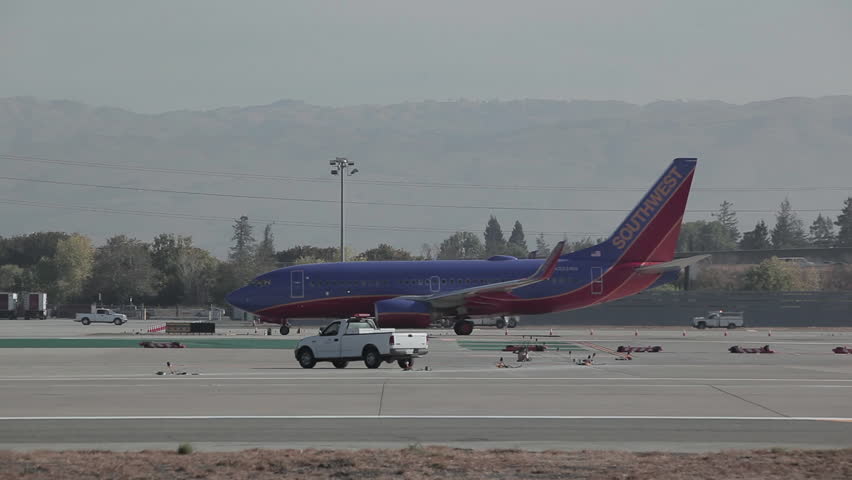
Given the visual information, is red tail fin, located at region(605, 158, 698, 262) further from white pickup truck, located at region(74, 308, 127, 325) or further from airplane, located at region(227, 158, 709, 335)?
white pickup truck, located at region(74, 308, 127, 325)

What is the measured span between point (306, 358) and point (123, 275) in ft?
346

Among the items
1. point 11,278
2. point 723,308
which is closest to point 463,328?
point 723,308

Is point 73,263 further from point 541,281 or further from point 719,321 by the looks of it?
point 541,281

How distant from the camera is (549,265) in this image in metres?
58.6

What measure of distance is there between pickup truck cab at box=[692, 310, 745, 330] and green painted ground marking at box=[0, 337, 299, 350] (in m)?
39.7

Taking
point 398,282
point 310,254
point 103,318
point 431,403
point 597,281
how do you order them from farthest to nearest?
1. point 310,254
2. point 103,318
3. point 398,282
4. point 597,281
5. point 431,403

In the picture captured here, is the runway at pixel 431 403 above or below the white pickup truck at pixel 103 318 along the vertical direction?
A: below

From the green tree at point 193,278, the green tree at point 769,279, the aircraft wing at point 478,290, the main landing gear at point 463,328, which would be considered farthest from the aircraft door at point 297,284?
the green tree at point 193,278

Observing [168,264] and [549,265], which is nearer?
[549,265]

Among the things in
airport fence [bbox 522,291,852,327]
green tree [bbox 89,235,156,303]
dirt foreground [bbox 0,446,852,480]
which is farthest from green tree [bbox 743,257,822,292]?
dirt foreground [bbox 0,446,852,480]

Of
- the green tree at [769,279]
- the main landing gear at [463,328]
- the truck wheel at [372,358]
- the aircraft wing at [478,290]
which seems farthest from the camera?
the green tree at [769,279]

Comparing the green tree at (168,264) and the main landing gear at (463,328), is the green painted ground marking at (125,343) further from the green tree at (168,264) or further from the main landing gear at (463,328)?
the green tree at (168,264)

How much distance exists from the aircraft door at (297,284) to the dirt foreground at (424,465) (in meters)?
46.8

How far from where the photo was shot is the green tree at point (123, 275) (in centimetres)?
13488
